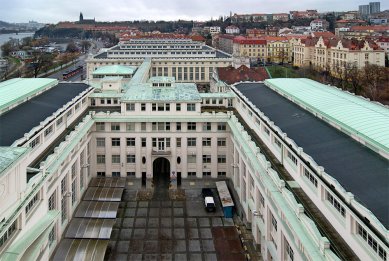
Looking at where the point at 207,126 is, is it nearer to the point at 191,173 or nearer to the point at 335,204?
the point at 191,173

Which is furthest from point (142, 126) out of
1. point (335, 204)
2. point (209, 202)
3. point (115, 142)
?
point (335, 204)

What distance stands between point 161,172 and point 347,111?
28.6 meters

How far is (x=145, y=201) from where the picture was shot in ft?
153

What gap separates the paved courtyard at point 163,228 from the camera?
35812mm

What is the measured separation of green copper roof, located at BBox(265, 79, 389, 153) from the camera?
2720 centimetres

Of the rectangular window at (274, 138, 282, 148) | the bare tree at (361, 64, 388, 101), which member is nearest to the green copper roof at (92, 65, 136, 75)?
the rectangular window at (274, 138, 282, 148)

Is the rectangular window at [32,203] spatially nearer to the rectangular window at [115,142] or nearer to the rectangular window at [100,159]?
the rectangular window at [115,142]

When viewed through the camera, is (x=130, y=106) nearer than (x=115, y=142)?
Yes

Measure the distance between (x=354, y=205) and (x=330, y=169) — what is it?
199 inches

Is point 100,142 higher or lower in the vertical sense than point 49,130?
lower

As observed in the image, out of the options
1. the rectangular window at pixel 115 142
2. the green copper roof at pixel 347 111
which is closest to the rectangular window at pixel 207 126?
the green copper roof at pixel 347 111

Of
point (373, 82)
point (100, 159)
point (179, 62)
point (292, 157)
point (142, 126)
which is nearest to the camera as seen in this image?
point (292, 157)

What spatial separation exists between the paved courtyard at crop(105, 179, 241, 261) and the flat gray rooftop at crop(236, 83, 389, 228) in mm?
11532

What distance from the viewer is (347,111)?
3297 centimetres
